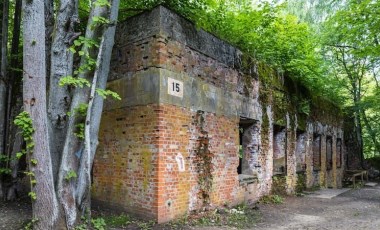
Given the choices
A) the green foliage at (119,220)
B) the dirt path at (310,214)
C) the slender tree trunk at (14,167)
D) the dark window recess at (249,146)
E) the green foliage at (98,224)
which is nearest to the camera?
the green foliage at (98,224)

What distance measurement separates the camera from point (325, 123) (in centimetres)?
1423

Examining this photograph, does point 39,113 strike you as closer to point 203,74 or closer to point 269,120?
point 203,74

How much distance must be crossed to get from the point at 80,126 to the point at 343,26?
8795 millimetres

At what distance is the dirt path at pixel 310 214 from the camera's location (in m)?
6.19

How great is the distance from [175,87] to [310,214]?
4709 millimetres

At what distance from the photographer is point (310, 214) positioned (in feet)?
25.9

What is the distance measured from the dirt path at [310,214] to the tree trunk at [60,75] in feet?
4.85

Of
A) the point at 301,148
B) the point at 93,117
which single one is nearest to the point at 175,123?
the point at 93,117

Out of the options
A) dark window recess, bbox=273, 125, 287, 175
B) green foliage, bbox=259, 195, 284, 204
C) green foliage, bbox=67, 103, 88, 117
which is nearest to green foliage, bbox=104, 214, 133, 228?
green foliage, bbox=67, 103, 88, 117

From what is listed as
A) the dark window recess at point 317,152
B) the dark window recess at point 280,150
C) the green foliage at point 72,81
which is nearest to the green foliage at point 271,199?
the dark window recess at point 280,150

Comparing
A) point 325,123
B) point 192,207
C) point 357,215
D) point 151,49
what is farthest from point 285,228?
point 325,123

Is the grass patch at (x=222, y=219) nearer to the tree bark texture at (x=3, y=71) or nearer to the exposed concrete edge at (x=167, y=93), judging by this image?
the exposed concrete edge at (x=167, y=93)

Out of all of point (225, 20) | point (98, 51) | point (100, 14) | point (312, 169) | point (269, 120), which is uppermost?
point (225, 20)

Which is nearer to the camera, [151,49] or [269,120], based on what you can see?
[151,49]
